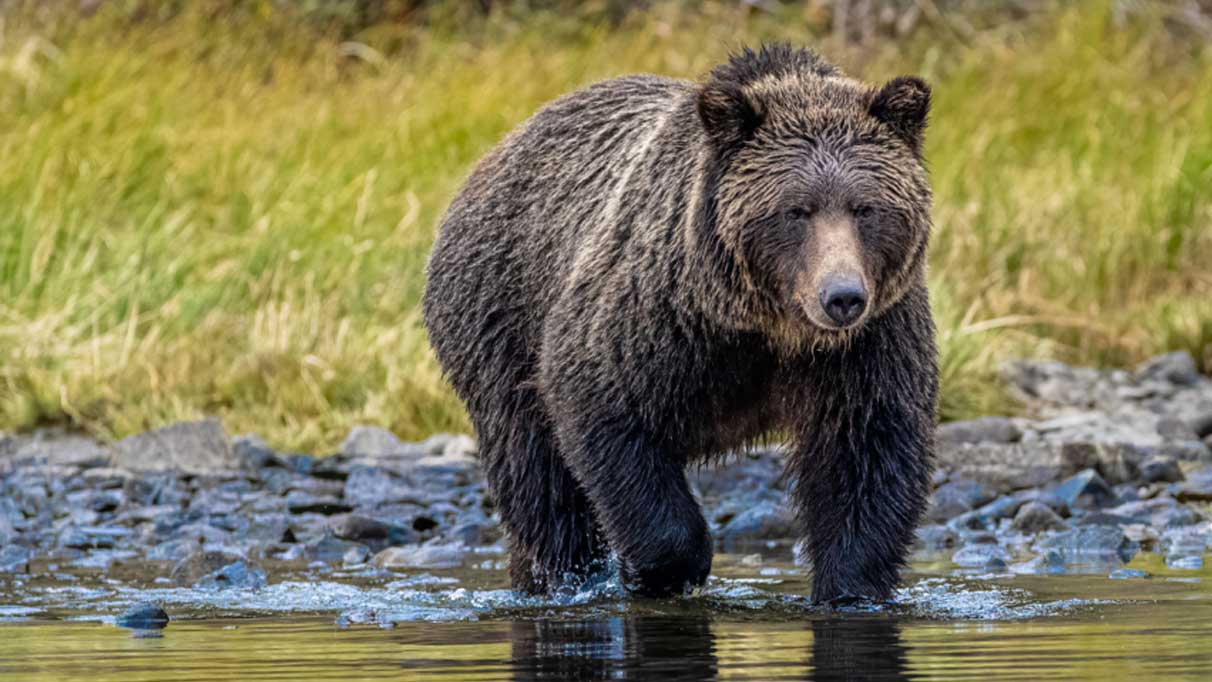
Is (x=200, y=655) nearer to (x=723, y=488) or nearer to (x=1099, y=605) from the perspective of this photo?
(x=1099, y=605)

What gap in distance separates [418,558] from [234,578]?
0.86m

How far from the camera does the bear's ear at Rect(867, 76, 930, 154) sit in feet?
18.8

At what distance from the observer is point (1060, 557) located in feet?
22.9

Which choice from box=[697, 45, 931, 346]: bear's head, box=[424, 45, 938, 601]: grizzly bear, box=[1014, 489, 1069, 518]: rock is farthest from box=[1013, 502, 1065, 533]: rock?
box=[697, 45, 931, 346]: bear's head

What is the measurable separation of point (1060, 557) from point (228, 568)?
277 centimetres

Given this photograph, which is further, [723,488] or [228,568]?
[723,488]

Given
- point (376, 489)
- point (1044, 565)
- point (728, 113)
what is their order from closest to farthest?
point (728, 113), point (1044, 565), point (376, 489)

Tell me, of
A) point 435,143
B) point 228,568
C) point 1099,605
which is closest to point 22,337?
point 435,143

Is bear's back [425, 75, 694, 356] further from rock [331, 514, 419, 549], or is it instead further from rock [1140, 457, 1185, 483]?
rock [1140, 457, 1185, 483]

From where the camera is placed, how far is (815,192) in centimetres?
559

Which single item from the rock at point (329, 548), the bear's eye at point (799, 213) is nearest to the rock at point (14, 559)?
the rock at point (329, 548)

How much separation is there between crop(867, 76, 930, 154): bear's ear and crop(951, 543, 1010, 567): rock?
5.81ft

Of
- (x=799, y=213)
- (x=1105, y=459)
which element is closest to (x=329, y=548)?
(x=799, y=213)

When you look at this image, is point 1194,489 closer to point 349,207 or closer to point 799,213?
point 799,213
